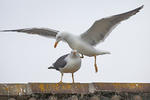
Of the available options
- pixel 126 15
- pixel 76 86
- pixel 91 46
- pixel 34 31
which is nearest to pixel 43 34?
pixel 34 31

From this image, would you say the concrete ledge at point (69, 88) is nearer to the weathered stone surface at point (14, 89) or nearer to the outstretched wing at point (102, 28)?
the weathered stone surface at point (14, 89)

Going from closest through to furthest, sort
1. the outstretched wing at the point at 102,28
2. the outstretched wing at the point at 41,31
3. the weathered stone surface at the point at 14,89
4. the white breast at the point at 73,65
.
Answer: the weathered stone surface at the point at 14,89, the white breast at the point at 73,65, the outstretched wing at the point at 102,28, the outstretched wing at the point at 41,31

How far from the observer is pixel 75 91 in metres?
4.37

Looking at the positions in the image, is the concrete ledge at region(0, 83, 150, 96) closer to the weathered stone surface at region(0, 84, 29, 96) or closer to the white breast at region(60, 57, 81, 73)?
the weathered stone surface at region(0, 84, 29, 96)

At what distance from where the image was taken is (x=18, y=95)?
417cm

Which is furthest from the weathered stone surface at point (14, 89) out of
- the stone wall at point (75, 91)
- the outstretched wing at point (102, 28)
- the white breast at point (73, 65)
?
the outstretched wing at point (102, 28)

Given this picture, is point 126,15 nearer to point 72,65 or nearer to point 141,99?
point 72,65

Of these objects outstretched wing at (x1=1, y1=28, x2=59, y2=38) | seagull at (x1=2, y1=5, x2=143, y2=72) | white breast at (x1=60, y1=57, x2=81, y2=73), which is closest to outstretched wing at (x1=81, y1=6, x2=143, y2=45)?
seagull at (x1=2, y1=5, x2=143, y2=72)

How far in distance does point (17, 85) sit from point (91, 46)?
3.58m

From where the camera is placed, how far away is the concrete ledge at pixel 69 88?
419 cm

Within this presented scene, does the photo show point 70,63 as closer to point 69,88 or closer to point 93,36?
point 93,36

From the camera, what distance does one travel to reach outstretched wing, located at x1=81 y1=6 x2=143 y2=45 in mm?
7443

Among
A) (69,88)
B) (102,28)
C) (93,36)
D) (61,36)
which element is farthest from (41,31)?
(69,88)

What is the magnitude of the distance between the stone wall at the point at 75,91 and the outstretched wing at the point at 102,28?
118 inches
